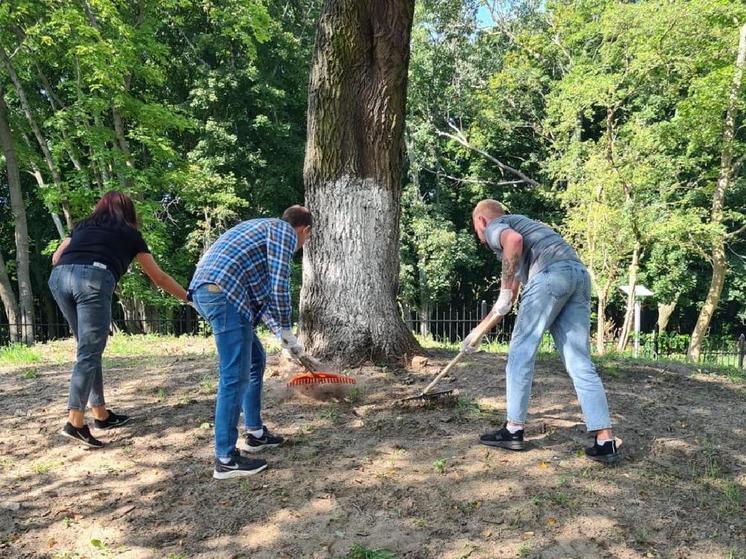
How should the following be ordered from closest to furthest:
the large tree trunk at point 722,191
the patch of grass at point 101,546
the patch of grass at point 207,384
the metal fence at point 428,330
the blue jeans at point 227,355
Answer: the patch of grass at point 101,546 → the blue jeans at point 227,355 → the patch of grass at point 207,384 → the large tree trunk at point 722,191 → the metal fence at point 428,330

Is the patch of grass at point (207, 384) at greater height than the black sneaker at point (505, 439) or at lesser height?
greater

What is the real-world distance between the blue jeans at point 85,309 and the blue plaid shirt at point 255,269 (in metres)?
0.81

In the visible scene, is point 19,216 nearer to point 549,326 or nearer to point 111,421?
point 111,421

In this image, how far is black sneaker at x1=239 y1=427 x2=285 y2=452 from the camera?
3543 mm

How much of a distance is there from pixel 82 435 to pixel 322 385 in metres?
1.58

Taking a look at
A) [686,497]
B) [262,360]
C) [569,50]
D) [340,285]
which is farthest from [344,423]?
[569,50]

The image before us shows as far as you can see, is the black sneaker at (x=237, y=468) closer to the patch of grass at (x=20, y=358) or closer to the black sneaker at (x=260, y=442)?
the black sneaker at (x=260, y=442)

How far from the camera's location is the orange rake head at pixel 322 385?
4.05m

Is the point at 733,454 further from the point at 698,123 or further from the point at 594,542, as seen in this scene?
the point at 698,123

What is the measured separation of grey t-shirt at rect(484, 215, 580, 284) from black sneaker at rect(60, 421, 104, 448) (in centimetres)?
285

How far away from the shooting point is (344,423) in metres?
3.95

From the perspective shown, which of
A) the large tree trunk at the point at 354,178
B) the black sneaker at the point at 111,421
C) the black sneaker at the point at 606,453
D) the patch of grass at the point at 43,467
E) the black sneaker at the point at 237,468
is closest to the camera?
the black sneaker at the point at 237,468

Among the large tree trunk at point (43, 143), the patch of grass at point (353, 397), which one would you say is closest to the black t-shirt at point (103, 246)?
the patch of grass at point (353, 397)

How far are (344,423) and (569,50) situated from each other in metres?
20.8
